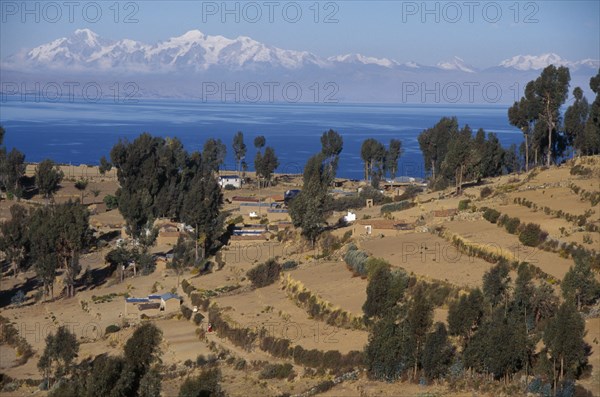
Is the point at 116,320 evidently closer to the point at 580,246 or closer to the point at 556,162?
the point at 580,246

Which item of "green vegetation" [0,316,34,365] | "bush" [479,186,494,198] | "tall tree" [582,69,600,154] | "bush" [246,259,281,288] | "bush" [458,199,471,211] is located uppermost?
"tall tree" [582,69,600,154]

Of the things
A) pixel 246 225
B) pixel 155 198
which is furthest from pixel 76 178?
pixel 246 225

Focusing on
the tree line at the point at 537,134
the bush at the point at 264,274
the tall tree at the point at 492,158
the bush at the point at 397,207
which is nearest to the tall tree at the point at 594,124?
the tree line at the point at 537,134

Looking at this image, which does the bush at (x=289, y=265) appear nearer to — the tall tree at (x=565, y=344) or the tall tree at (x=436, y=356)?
the tall tree at (x=436, y=356)

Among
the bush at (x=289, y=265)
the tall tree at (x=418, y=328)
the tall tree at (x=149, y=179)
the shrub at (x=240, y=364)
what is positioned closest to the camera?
the tall tree at (x=418, y=328)

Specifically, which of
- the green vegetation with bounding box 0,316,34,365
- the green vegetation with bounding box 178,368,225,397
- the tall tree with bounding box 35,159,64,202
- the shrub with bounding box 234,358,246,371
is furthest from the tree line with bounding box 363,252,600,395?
the tall tree with bounding box 35,159,64,202

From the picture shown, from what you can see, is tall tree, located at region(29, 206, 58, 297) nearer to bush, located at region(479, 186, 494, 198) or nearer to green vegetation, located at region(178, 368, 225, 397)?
green vegetation, located at region(178, 368, 225, 397)
